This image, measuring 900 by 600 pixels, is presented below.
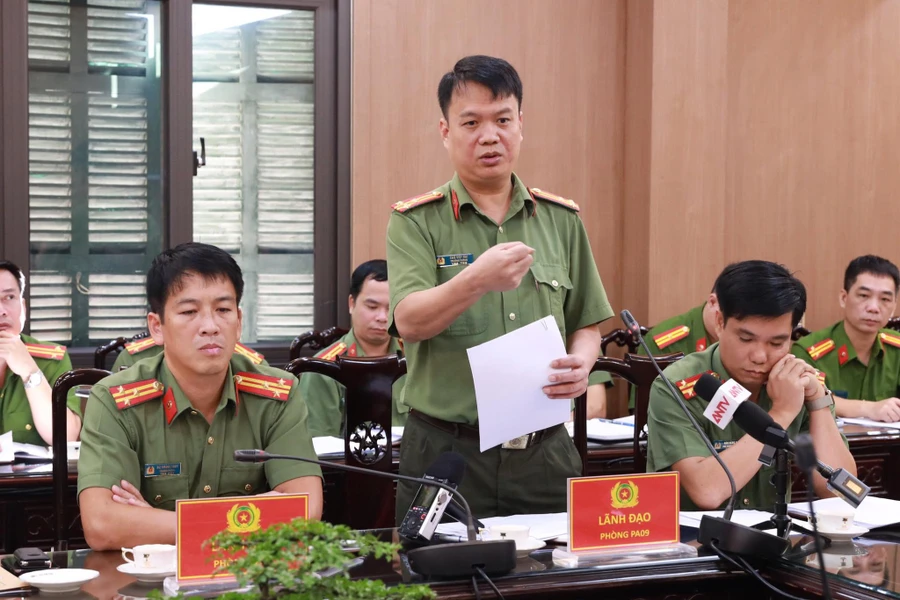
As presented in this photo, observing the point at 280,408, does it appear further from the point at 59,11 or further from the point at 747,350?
the point at 59,11

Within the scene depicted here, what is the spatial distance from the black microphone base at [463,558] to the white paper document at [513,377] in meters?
0.36

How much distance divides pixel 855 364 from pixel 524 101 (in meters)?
1.74

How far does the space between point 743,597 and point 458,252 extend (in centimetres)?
81

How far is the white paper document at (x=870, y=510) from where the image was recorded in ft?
6.19

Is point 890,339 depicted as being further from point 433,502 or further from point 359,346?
point 433,502

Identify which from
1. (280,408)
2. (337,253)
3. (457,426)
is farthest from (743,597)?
(337,253)

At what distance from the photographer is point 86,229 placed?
4277 mm

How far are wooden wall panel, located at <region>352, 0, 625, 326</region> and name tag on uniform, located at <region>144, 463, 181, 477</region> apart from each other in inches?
95.0

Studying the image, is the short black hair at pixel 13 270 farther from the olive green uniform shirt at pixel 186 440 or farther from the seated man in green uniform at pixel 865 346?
the seated man in green uniform at pixel 865 346

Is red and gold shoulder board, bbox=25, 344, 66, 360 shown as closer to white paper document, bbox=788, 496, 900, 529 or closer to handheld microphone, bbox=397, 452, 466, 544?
handheld microphone, bbox=397, 452, 466, 544

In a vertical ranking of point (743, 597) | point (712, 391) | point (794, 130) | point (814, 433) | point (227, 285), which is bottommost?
point (743, 597)

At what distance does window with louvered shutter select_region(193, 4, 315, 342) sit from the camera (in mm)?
4387

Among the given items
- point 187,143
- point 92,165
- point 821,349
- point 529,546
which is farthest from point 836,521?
point 92,165

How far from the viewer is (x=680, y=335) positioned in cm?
421
